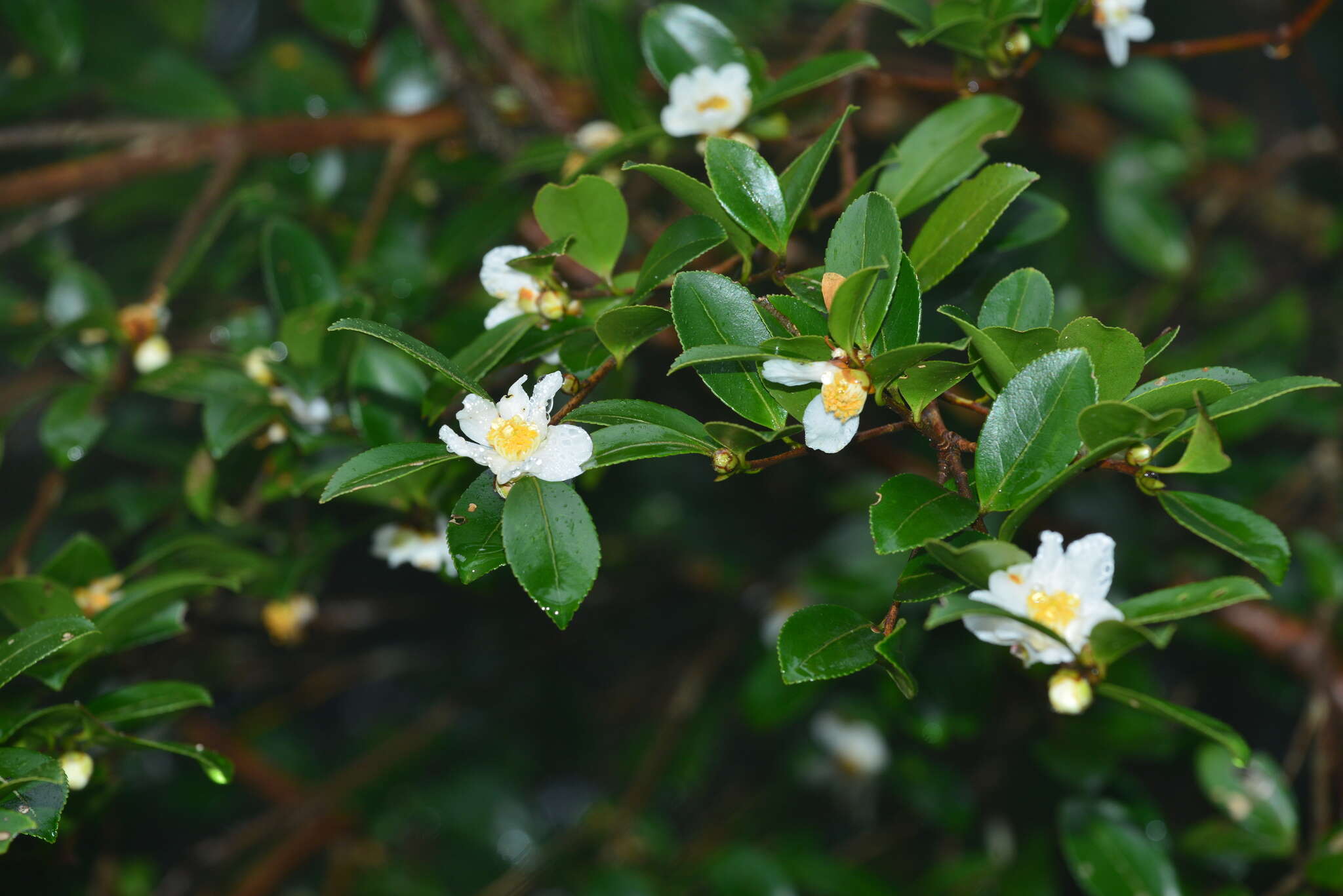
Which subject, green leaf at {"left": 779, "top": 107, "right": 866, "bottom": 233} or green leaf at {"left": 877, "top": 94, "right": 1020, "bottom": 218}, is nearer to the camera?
green leaf at {"left": 779, "top": 107, "right": 866, "bottom": 233}

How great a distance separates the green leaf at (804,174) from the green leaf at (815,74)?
0.62 ft

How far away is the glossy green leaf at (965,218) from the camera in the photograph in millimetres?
746

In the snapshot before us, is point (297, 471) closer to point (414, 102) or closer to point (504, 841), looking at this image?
point (414, 102)

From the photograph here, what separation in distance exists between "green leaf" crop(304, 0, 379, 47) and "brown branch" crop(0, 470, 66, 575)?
744mm

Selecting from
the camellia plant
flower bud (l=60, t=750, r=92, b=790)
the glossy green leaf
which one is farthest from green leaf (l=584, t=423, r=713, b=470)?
flower bud (l=60, t=750, r=92, b=790)

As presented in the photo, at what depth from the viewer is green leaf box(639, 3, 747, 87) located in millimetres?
1037

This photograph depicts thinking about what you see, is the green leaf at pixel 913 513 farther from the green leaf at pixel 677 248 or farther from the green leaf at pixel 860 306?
the green leaf at pixel 677 248

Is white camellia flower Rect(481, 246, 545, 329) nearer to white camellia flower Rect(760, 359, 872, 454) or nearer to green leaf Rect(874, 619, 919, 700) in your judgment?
white camellia flower Rect(760, 359, 872, 454)

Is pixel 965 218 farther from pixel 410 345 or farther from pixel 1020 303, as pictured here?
pixel 410 345

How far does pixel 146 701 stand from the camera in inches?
32.4

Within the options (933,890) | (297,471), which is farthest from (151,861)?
(933,890)

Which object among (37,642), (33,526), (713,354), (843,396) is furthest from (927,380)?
(33,526)

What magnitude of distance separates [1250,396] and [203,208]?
118 cm

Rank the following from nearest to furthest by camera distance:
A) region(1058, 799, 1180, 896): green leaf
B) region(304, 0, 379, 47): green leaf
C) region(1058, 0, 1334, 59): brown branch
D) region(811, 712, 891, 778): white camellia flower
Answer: region(1058, 0, 1334, 59): brown branch
region(1058, 799, 1180, 896): green leaf
region(304, 0, 379, 47): green leaf
region(811, 712, 891, 778): white camellia flower
